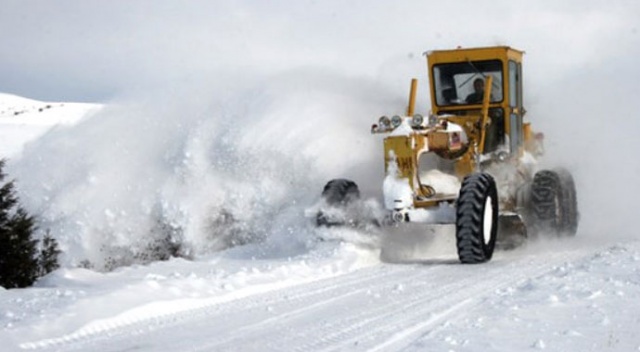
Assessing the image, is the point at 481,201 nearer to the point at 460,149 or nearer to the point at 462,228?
the point at 462,228

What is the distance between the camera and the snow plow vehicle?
33.4 feet

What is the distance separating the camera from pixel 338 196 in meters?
11.0

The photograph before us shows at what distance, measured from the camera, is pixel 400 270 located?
9461mm

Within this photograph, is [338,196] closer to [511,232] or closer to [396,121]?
[396,121]

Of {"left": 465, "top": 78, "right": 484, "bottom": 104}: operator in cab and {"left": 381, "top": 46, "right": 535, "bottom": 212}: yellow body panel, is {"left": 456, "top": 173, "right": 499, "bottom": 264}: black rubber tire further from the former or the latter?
{"left": 465, "top": 78, "right": 484, "bottom": 104}: operator in cab

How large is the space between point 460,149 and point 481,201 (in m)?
1.44

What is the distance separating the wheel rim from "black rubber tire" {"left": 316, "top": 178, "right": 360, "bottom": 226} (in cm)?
174

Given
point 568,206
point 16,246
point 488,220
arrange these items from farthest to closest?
1. point 16,246
2. point 568,206
3. point 488,220

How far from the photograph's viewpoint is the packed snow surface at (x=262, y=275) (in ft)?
18.6

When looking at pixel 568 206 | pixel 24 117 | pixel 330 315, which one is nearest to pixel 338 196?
pixel 568 206

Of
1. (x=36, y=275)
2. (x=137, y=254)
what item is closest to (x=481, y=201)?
(x=137, y=254)

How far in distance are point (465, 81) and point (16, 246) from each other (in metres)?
9.71

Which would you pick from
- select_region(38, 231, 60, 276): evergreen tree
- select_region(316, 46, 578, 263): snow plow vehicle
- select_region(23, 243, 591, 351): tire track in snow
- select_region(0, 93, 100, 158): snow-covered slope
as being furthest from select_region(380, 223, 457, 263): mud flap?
select_region(0, 93, 100, 158): snow-covered slope

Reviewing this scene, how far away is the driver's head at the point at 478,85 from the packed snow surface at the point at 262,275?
1723 millimetres
